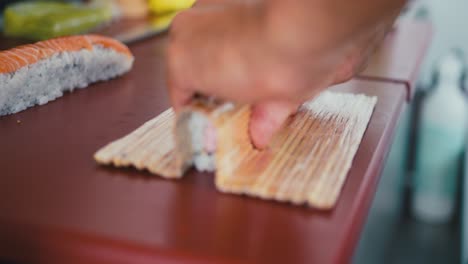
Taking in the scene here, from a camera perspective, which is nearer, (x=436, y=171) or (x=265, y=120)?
(x=265, y=120)

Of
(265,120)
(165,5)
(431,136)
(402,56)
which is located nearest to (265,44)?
(265,120)

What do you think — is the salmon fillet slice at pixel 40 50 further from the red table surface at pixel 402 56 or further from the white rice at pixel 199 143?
the red table surface at pixel 402 56

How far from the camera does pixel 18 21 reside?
110 cm

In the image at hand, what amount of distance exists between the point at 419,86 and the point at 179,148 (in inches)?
58.4

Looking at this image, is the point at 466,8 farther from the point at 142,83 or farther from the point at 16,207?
the point at 16,207

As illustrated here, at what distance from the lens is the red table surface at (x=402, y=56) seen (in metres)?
0.87

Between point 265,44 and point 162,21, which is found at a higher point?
point 265,44

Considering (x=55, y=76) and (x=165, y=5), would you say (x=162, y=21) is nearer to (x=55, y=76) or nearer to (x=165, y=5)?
(x=165, y=5)

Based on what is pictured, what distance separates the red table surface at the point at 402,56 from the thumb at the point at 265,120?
37 cm

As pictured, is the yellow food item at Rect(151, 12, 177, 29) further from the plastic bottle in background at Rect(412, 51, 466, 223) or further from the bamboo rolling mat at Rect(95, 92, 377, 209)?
the plastic bottle in background at Rect(412, 51, 466, 223)

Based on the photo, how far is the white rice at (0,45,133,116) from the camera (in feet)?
2.16

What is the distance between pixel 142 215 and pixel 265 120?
0.15 metres

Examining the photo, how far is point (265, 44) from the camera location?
0.43 metres

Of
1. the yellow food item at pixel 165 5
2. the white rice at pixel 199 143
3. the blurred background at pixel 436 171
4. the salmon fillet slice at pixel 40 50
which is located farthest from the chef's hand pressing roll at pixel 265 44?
the blurred background at pixel 436 171
